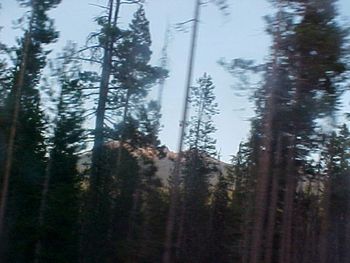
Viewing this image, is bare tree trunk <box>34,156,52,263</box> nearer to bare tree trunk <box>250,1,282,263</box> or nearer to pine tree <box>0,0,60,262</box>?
pine tree <box>0,0,60,262</box>

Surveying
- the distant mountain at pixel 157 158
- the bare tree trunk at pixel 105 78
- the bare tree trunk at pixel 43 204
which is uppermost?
→ the bare tree trunk at pixel 105 78

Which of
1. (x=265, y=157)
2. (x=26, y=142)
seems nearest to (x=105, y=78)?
(x=26, y=142)

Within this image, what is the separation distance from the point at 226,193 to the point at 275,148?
24.6 meters

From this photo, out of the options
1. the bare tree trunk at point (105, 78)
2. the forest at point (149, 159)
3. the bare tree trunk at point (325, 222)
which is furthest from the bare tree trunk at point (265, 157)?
the bare tree trunk at point (325, 222)

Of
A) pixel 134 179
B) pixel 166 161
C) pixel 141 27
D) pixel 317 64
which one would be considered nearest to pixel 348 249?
pixel 166 161

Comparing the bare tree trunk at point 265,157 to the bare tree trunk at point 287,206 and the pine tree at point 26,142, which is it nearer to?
the bare tree trunk at point 287,206

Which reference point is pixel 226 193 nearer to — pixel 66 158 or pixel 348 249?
pixel 348 249

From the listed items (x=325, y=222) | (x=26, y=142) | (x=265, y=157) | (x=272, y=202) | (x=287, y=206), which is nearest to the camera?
(x=265, y=157)

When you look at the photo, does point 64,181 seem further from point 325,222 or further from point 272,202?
point 325,222

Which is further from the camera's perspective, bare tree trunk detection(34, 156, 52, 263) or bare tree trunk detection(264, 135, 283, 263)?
bare tree trunk detection(34, 156, 52, 263)

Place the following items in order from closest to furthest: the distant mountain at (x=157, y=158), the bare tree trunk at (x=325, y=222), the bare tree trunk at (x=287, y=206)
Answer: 1. the bare tree trunk at (x=287, y=206)
2. the distant mountain at (x=157, y=158)
3. the bare tree trunk at (x=325, y=222)

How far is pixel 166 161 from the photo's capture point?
44.8m

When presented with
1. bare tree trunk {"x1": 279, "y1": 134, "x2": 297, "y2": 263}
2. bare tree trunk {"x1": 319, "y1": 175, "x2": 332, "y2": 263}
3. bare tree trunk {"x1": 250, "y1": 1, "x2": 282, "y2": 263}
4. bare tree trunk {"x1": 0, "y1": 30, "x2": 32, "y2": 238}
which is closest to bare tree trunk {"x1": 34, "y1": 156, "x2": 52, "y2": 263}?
bare tree trunk {"x1": 0, "y1": 30, "x2": 32, "y2": 238}

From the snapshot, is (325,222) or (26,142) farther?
(325,222)
